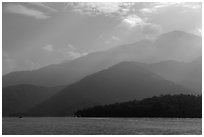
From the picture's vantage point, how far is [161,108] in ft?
585

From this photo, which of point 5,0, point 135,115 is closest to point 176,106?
point 135,115

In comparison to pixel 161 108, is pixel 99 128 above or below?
below

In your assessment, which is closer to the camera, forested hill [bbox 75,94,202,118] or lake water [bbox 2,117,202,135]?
lake water [bbox 2,117,202,135]

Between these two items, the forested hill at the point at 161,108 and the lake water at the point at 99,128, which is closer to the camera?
the lake water at the point at 99,128

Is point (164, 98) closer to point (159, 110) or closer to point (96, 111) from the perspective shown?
point (159, 110)

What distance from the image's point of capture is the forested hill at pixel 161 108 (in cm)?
17588

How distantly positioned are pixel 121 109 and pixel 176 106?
26.3 meters

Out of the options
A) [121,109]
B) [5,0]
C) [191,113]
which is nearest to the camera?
[5,0]

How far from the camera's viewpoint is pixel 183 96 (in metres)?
188

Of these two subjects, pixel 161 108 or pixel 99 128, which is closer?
pixel 99 128

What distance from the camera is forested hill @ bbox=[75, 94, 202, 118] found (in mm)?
175875

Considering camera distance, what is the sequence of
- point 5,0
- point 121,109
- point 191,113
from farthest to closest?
point 121,109, point 191,113, point 5,0

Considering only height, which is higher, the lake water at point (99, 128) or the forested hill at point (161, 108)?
the forested hill at point (161, 108)

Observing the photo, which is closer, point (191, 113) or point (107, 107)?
point (191, 113)
